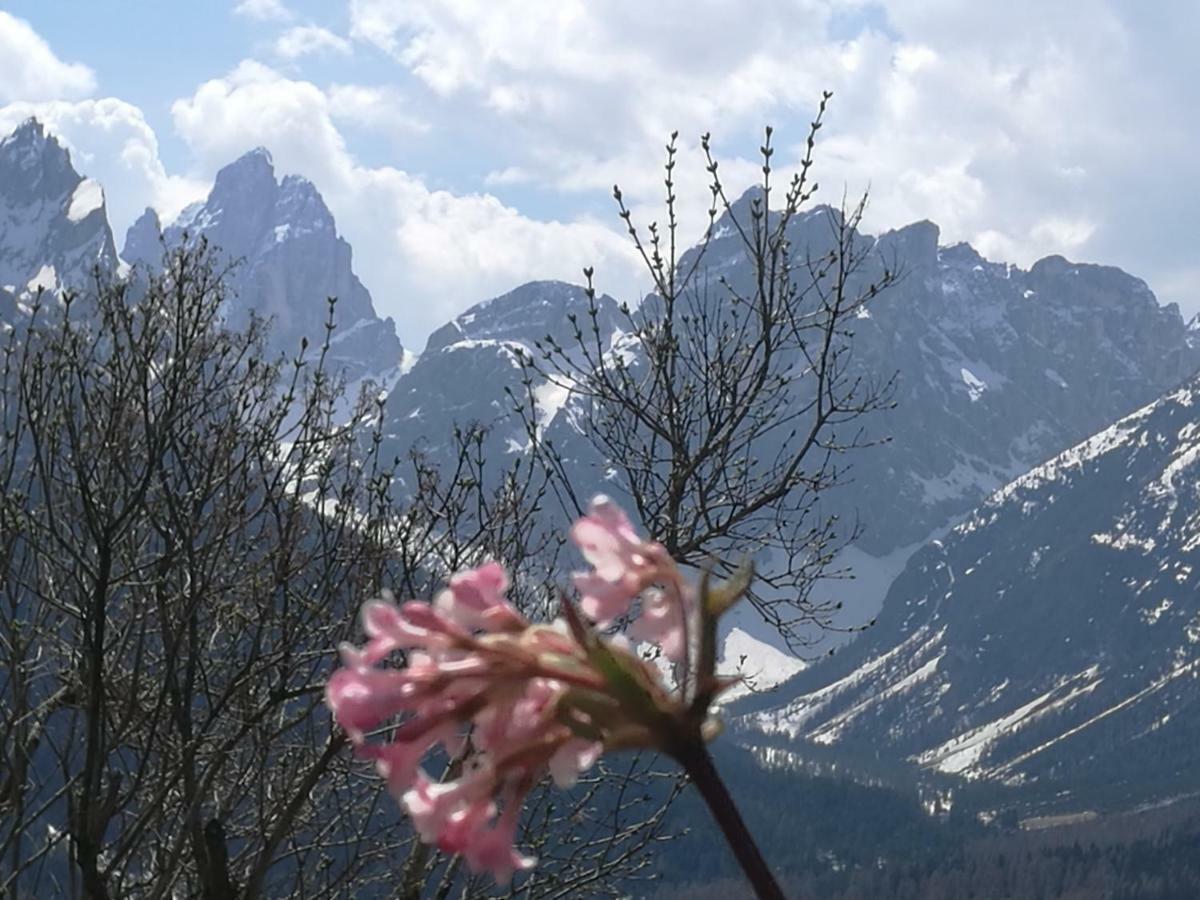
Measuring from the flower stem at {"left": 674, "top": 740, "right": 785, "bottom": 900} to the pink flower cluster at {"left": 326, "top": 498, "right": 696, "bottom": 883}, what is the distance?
0.23 feet

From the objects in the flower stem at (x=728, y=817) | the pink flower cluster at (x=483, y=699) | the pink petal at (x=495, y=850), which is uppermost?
the pink flower cluster at (x=483, y=699)

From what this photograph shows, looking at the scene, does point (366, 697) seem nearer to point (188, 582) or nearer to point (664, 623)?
point (664, 623)

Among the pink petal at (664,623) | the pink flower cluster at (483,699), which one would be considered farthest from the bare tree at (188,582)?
the pink flower cluster at (483,699)

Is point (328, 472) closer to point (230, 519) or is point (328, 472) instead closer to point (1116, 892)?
point (230, 519)

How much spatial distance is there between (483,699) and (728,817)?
0.78 feet

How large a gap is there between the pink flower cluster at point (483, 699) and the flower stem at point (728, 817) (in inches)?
2.8

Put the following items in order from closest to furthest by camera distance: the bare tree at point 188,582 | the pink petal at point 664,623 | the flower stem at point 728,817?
the flower stem at point 728,817
the pink petal at point 664,623
the bare tree at point 188,582

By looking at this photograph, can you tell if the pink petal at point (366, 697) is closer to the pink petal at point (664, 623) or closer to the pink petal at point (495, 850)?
the pink petal at point (495, 850)

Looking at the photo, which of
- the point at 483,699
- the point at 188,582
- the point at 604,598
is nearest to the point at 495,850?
the point at 483,699

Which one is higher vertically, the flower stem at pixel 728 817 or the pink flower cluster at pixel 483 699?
the pink flower cluster at pixel 483 699

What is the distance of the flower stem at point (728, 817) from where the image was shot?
1127 millimetres

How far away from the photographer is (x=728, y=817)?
3.75ft

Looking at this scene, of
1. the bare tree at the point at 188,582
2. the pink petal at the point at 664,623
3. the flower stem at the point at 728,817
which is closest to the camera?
the flower stem at the point at 728,817

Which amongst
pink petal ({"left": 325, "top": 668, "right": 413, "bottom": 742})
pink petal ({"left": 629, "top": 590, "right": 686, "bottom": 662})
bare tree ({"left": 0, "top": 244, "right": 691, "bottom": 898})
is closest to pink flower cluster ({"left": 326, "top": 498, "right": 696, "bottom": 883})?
pink petal ({"left": 325, "top": 668, "right": 413, "bottom": 742})
